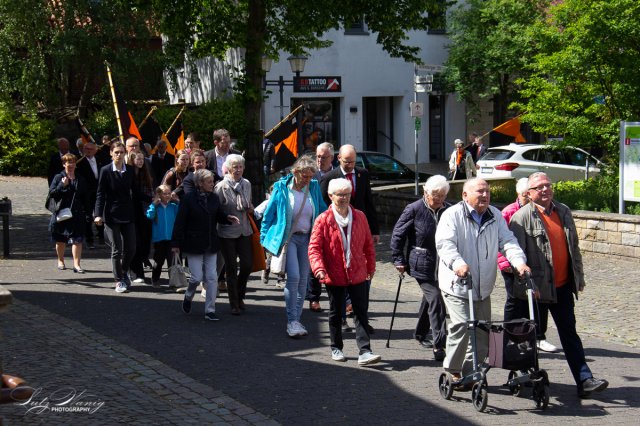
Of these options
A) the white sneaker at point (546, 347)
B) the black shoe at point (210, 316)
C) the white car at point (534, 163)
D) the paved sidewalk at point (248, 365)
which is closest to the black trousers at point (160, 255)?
the paved sidewalk at point (248, 365)

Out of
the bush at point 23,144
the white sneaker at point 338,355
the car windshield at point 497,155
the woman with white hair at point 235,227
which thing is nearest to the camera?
the white sneaker at point 338,355

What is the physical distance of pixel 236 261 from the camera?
11.3m

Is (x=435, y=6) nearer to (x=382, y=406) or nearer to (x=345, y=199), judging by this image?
(x=345, y=199)

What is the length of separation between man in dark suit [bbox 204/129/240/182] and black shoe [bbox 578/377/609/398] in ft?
21.4

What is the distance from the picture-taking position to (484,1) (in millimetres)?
38406

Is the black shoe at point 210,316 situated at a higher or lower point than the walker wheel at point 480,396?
higher

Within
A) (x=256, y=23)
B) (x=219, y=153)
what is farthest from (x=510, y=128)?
(x=219, y=153)

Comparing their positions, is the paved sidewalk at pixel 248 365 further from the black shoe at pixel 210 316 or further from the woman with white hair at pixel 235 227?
the woman with white hair at pixel 235 227

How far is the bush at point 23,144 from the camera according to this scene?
33.4m

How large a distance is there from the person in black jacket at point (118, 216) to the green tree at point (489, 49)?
2493cm

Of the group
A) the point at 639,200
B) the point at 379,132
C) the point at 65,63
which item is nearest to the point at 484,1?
the point at 379,132

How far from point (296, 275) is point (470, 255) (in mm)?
2806

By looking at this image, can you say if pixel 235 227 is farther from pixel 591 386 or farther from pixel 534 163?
pixel 534 163

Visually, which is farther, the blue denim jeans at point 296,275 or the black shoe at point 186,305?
the black shoe at point 186,305
